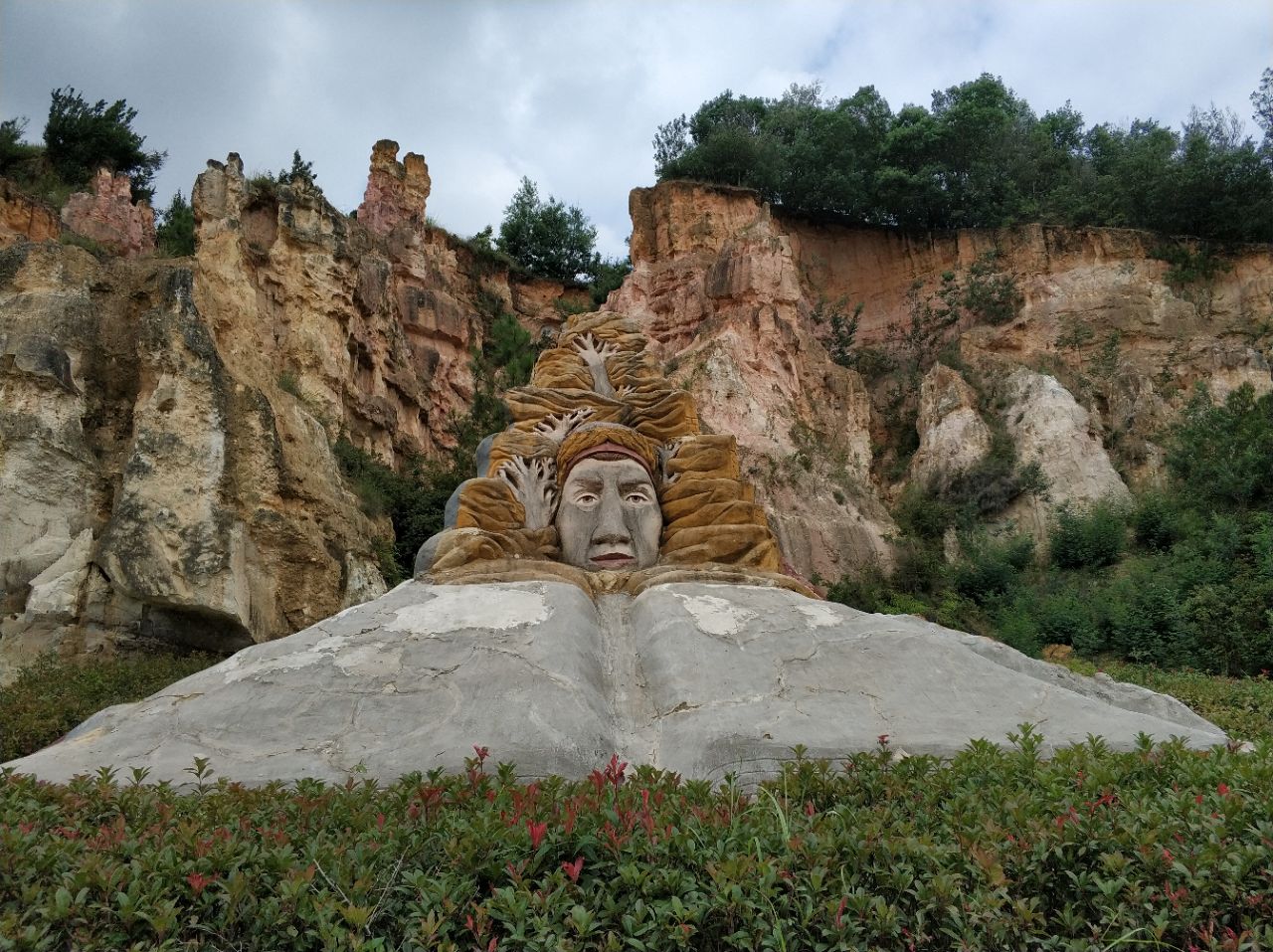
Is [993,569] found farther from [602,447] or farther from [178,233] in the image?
[178,233]

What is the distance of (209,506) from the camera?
504 inches

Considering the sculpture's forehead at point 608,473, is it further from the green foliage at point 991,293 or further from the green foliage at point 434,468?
the green foliage at point 991,293

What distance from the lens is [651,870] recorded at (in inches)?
86.3

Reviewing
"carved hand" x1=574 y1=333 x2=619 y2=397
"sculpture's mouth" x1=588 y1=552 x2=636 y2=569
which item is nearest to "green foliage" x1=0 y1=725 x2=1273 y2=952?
"sculpture's mouth" x1=588 y1=552 x2=636 y2=569

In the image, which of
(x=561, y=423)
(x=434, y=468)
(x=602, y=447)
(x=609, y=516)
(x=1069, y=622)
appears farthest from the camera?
(x=434, y=468)

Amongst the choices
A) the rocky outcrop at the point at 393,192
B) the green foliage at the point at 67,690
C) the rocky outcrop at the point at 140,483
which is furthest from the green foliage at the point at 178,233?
the green foliage at the point at 67,690

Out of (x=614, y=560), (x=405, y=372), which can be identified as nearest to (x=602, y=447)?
(x=614, y=560)

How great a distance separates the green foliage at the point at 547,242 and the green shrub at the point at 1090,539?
20.8 metres

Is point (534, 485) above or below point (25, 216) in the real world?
below

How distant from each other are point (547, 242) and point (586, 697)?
34.8 meters

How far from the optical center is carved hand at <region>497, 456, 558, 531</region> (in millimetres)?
6742

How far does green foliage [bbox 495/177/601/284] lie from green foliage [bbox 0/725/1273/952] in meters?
35.2

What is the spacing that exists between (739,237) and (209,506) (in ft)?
64.8

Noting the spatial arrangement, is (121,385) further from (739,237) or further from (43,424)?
(739,237)
